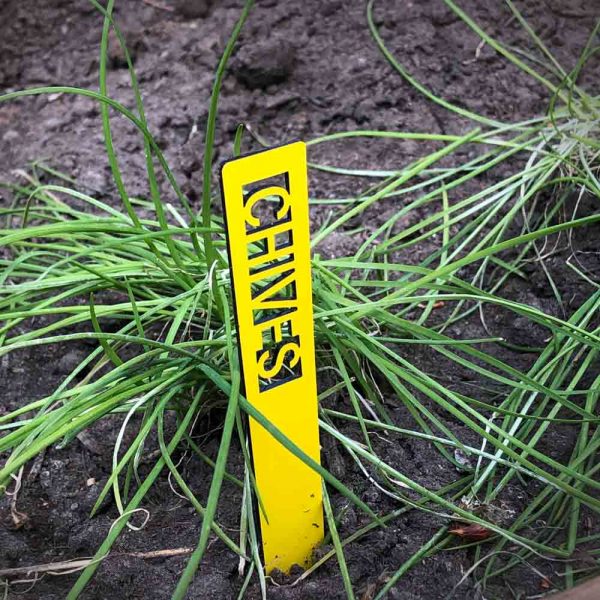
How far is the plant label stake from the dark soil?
139 millimetres

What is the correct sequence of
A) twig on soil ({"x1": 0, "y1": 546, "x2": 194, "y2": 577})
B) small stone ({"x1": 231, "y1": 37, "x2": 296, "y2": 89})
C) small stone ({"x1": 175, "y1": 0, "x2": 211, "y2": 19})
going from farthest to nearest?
small stone ({"x1": 175, "y1": 0, "x2": 211, "y2": 19}) < small stone ({"x1": 231, "y1": 37, "x2": 296, "y2": 89}) < twig on soil ({"x1": 0, "y1": 546, "x2": 194, "y2": 577})

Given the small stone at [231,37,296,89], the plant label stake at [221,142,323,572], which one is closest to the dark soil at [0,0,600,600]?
the small stone at [231,37,296,89]

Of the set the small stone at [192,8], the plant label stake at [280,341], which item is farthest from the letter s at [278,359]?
the small stone at [192,8]

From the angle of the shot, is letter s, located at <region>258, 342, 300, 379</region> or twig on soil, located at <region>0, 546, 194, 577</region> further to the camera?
twig on soil, located at <region>0, 546, 194, 577</region>

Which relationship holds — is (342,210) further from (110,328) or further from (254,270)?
(254,270)

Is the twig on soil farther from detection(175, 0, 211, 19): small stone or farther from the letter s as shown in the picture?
detection(175, 0, 211, 19): small stone

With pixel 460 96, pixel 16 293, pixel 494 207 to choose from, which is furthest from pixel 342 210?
pixel 16 293

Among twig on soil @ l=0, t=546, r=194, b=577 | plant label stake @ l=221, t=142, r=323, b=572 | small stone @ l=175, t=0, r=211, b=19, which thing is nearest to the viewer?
plant label stake @ l=221, t=142, r=323, b=572

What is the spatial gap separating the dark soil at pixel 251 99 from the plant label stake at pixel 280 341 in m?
0.14

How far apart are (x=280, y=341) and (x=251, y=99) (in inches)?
44.2

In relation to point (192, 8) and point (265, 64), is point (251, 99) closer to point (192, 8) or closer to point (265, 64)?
point (265, 64)

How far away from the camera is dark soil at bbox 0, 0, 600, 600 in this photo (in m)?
1.28

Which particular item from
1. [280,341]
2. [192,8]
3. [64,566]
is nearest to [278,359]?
[280,341]

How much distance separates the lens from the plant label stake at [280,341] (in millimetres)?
887
